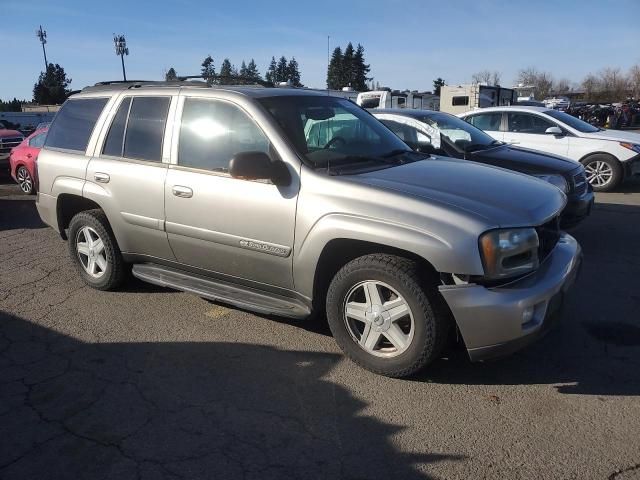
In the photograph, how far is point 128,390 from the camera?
11.2 ft

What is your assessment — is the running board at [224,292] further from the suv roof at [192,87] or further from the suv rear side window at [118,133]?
the suv roof at [192,87]

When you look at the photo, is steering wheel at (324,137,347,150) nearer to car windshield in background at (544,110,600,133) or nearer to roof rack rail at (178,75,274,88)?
roof rack rail at (178,75,274,88)

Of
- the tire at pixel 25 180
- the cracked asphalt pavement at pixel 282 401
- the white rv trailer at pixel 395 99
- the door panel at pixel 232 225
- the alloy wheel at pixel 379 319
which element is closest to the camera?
the cracked asphalt pavement at pixel 282 401

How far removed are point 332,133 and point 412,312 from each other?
1721 millimetres

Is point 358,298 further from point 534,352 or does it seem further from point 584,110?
point 584,110

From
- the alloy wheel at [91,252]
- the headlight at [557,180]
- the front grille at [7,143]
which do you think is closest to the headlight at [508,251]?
the headlight at [557,180]

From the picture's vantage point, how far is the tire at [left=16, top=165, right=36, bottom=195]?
11.5 m

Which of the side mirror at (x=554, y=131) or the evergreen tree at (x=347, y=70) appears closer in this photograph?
the side mirror at (x=554, y=131)

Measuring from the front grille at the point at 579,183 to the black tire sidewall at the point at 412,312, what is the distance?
4.20 metres

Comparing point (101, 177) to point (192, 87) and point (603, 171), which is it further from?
point (603, 171)

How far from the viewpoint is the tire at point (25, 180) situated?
11548 mm

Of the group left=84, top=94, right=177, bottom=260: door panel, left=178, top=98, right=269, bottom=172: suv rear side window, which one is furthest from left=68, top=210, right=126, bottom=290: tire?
left=178, top=98, right=269, bottom=172: suv rear side window

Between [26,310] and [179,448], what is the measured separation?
2763mm

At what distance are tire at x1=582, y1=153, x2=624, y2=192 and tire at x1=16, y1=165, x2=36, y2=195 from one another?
11.3m
